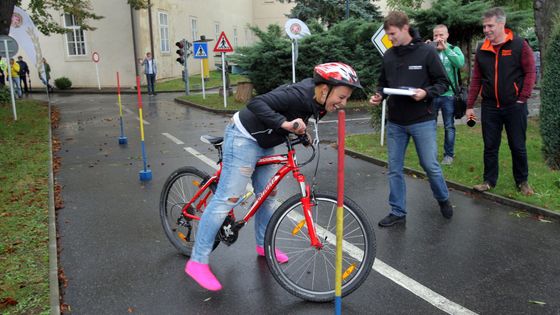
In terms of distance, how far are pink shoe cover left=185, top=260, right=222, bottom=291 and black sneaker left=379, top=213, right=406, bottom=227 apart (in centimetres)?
203

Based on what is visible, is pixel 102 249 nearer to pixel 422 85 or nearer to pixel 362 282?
pixel 362 282

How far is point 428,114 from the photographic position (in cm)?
491

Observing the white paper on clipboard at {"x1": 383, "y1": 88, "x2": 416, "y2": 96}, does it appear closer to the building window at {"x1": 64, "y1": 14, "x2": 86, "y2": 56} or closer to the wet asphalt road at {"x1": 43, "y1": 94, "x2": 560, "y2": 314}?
the wet asphalt road at {"x1": 43, "y1": 94, "x2": 560, "y2": 314}

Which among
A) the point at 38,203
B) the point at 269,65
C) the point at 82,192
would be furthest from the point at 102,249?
the point at 269,65

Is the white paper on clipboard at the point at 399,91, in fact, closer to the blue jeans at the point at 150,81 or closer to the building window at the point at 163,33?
the blue jeans at the point at 150,81

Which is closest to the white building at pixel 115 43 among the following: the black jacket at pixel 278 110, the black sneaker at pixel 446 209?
the black sneaker at pixel 446 209

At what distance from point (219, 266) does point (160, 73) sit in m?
27.4

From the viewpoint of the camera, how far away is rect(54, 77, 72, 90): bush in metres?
28.3

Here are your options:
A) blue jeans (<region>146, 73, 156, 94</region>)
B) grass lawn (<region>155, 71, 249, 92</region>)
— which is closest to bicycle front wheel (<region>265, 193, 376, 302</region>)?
grass lawn (<region>155, 71, 249, 92</region>)

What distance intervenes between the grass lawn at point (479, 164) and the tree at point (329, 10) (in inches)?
681

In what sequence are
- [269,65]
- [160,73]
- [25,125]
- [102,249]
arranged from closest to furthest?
[102,249] < [25,125] < [269,65] < [160,73]

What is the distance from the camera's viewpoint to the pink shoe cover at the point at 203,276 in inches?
150

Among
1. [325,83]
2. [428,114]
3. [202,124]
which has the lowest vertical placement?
[202,124]

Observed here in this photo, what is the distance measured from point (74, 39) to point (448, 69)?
2662 centimetres
